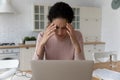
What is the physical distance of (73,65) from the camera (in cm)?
86

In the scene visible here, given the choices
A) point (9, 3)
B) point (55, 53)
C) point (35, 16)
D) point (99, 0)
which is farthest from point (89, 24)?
point (55, 53)

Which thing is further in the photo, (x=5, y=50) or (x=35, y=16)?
(x=35, y=16)

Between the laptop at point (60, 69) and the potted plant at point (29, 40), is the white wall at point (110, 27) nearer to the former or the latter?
the potted plant at point (29, 40)

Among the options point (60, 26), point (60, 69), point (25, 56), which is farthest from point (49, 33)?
point (25, 56)

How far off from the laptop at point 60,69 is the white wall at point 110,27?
326cm

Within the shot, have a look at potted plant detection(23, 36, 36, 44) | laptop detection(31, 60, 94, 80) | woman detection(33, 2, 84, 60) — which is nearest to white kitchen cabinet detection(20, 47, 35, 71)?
potted plant detection(23, 36, 36, 44)

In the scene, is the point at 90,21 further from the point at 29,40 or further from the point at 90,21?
the point at 29,40

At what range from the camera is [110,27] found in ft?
13.9

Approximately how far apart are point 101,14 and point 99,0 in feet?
1.16

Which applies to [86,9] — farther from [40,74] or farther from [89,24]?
[40,74]

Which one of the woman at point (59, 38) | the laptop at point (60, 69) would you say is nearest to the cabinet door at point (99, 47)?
the woman at point (59, 38)

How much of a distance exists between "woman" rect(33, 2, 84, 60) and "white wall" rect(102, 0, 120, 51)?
263 centimetres

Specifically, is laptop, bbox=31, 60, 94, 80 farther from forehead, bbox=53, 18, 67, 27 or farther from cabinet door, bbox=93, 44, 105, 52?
cabinet door, bbox=93, 44, 105, 52

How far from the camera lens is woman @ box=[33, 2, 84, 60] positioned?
1.38 meters
